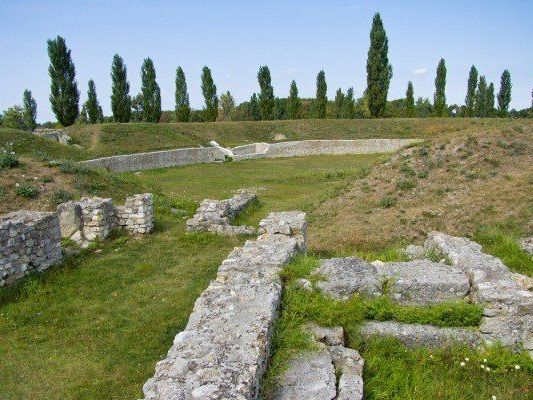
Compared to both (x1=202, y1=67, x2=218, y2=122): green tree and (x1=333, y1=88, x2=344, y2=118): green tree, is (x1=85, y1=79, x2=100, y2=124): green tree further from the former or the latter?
(x1=333, y1=88, x2=344, y2=118): green tree

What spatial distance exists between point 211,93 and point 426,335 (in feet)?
209

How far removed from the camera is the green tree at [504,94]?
245ft

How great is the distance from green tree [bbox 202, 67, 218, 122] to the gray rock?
61.4 metres

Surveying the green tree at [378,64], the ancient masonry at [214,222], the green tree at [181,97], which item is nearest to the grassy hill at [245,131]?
the green tree at [378,64]

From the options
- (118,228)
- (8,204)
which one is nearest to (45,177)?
(8,204)

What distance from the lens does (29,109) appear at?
261 ft

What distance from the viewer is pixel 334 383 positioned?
573 cm

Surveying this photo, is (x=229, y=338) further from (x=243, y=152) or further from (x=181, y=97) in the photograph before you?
(x=181, y=97)

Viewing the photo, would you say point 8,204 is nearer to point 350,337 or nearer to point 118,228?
point 118,228

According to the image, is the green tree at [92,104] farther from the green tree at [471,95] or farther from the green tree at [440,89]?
the green tree at [471,95]

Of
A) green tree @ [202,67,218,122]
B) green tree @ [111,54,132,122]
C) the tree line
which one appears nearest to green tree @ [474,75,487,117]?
the tree line

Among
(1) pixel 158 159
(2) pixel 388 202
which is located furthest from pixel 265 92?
(2) pixel 388 202

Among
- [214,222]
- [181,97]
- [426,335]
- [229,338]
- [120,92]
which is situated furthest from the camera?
[181,97]

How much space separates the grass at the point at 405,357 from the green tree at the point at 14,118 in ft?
246
